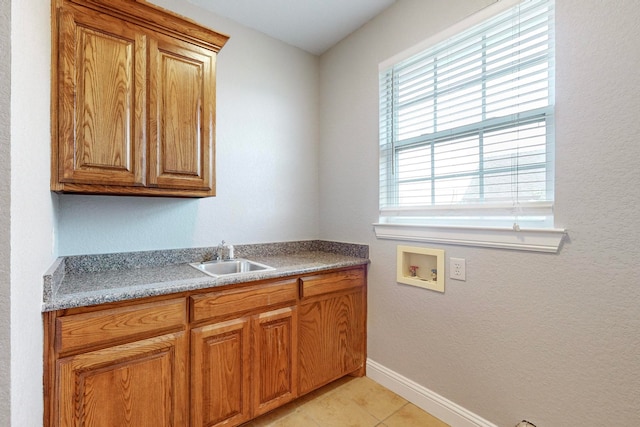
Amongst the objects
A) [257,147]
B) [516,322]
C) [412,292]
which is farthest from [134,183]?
[516,322]

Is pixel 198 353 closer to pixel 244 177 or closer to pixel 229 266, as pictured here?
pixel 229 266

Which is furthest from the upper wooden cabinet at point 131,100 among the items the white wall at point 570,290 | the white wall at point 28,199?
the white wall at point 570,290

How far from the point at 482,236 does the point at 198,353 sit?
1.58m

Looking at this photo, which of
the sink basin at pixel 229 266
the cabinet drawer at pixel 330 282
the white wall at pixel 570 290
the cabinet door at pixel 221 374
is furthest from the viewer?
the sink basin at pixel 229 266

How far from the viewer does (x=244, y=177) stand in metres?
2.26

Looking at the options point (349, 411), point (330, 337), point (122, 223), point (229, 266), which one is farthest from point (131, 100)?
point (349, 411)

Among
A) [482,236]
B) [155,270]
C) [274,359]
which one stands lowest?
[274,359]

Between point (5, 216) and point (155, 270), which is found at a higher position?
point (5, 216)

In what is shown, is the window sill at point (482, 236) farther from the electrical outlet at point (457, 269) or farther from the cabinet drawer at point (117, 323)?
the cabinet drawer at point (117, 323)

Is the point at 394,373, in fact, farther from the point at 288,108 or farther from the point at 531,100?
the point at 288,108

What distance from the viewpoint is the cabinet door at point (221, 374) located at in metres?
1.44

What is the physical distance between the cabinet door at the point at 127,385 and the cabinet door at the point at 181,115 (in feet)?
2.73

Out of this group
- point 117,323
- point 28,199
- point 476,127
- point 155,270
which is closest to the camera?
point 28,199

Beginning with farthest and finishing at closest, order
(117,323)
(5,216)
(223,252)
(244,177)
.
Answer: (244,177) → (223,252) → (117,323) → (5,216)
